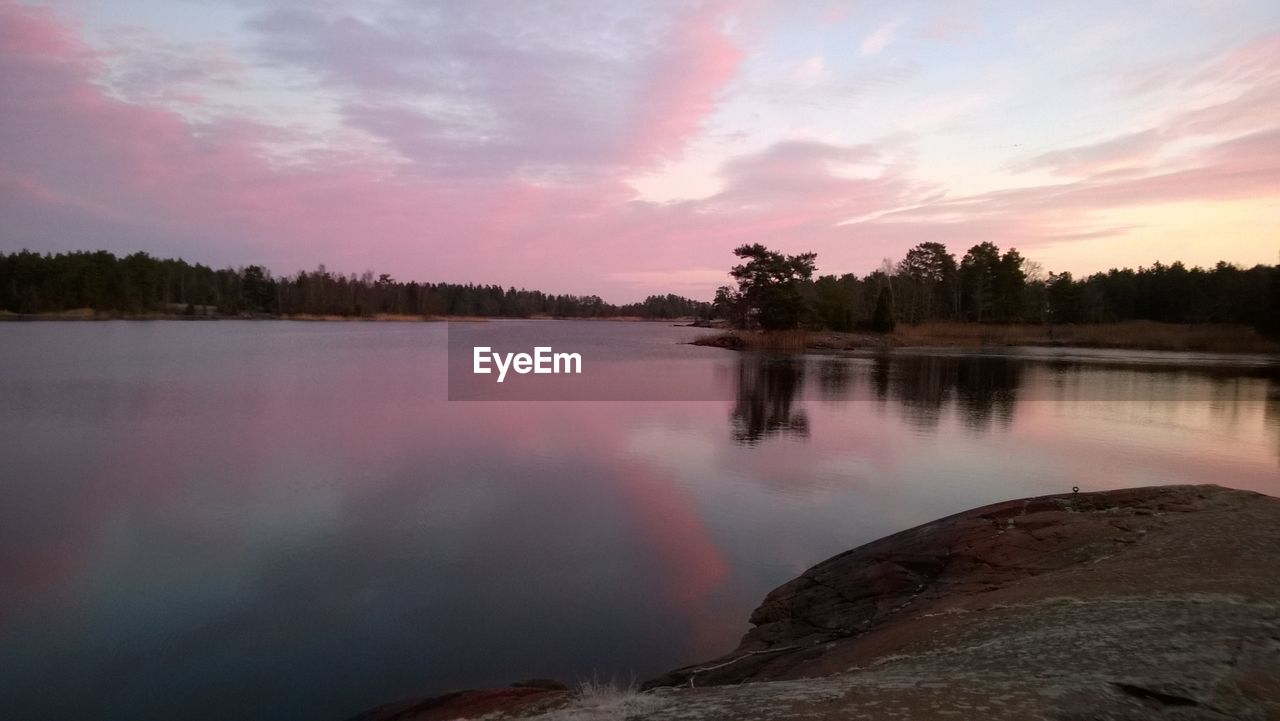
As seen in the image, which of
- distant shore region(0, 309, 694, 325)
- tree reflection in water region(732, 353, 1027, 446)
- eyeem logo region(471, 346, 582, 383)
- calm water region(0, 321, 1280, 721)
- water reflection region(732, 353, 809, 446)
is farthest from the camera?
distant shore region(0, 309, 694, 325)

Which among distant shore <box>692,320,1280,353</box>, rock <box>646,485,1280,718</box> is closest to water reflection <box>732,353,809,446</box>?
rock <box>646,485,1280,718</box>

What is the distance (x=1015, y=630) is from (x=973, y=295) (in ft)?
251

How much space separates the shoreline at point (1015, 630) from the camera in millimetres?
3359

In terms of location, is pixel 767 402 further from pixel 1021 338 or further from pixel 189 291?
pixel 189 291

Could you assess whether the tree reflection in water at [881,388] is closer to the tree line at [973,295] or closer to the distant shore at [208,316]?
the tree line at [973,295]

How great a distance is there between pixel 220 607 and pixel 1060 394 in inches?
1130

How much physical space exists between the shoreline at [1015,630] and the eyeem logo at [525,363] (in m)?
27.0

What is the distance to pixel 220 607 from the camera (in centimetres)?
754

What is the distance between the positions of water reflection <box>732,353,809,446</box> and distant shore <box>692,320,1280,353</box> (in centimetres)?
1622

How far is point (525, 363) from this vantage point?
4253 centimetres

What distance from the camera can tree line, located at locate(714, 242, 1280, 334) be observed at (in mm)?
57500

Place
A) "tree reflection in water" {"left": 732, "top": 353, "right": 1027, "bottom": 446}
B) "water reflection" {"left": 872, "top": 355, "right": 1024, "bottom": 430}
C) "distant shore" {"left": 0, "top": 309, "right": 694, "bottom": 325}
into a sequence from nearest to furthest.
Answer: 1. "tree reflection in water" {"left": 732, "top": 353, "right": 1027, "bottom": 446}
2. "water reflection" {"left": 872, "top": 355, "right": 1024, "bottom": 430}
3. "distant shore" {"left": 0, "top": 309, "right": 694, "bottom": 325}

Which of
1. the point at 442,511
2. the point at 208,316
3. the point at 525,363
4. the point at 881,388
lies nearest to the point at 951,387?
the point at 881,388

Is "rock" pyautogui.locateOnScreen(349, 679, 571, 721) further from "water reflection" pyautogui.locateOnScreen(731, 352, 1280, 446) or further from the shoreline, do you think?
"water reflection" pyautogui.locateOnScreen(731, 352, 1280, 446)
